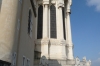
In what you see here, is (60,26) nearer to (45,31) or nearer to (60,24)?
(60,24)

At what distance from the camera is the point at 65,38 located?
31141 millimetres

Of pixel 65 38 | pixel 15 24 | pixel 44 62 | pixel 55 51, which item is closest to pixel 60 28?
pixel 65 38

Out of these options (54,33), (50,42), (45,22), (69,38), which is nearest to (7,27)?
(50,42)

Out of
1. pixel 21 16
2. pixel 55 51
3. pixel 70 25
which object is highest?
pixel 70 25

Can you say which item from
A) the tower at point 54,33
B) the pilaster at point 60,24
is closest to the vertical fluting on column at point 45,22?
the tower at point 54,33

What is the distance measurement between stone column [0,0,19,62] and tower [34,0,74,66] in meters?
14.8

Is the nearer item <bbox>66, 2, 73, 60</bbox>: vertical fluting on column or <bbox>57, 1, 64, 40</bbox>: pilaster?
<bbox>57, 1, 64, 40</bbox>: pilaster

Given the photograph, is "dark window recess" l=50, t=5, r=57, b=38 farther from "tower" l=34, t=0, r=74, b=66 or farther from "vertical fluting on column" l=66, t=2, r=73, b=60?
"vertical fluting on column" l=66, t=2, r=73, b=60

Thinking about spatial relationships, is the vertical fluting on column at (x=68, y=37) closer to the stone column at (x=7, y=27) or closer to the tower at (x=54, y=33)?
the tower at (x=54, y=33)

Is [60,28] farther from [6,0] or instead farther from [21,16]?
[6,0]

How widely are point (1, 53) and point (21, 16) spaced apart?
4.45m

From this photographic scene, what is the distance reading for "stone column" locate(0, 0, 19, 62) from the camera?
35.5 feet

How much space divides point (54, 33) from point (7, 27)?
63.3 feet

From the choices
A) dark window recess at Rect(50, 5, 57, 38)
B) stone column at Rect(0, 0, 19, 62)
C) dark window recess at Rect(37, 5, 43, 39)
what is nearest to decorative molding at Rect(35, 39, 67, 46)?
dark window recess at Rect(50, 5, 57, 38)
